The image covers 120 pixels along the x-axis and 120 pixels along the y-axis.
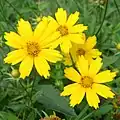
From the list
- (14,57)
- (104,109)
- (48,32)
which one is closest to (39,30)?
(48,32)

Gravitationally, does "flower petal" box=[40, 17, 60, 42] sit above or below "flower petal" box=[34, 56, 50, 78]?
above

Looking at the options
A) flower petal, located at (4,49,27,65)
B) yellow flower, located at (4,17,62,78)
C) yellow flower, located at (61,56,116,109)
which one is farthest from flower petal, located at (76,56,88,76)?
flower petal, located at (4,49,27,65)

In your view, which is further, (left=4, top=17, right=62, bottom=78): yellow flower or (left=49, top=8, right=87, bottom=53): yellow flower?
(left=49, top=8, right=87, bottom=53): yellow flower

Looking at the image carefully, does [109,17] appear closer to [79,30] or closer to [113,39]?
[113,39]

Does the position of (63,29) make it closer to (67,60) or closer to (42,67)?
(67,60)

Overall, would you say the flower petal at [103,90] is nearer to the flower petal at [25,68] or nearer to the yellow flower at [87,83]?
the yellow flower at [87,83]

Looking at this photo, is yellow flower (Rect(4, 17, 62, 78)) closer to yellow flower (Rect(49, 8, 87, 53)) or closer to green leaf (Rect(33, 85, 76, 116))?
yellow flower (Rect(49, 8, 87, 53))
